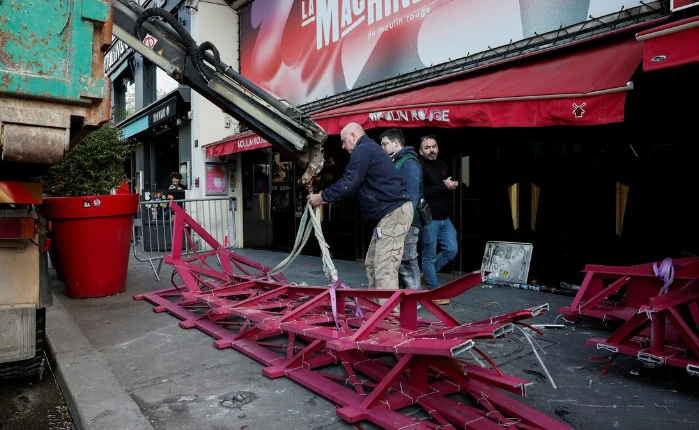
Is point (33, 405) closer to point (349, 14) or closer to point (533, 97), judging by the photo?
point (533, 97)

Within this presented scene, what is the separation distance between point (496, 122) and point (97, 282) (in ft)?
16.7

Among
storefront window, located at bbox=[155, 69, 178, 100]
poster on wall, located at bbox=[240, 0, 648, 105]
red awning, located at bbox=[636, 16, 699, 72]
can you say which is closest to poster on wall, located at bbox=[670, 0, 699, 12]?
poster on wall, located at bbox=[240, 0, 648, 105]

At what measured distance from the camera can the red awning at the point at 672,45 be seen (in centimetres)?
346

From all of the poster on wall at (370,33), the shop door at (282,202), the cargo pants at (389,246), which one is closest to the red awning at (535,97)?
the poster on wall at (370,33)

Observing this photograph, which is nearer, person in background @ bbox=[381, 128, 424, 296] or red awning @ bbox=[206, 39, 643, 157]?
red awning @ bbox=[206, 39, 643, 157]

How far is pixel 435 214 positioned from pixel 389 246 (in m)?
1.76

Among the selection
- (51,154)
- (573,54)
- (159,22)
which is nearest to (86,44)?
(51,154)

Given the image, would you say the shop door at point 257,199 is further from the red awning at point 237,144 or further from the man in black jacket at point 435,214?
the man in black jacket at point 435,214

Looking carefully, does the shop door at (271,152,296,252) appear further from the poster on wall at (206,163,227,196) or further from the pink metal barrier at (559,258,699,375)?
the pink metal barrier at (559,258,699,375)

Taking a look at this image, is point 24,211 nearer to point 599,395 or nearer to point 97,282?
point 97,282

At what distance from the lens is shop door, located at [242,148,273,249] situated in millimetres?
11516

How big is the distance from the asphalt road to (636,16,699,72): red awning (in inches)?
189

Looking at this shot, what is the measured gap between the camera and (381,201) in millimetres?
4180

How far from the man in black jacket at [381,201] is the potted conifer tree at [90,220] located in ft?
10.1
